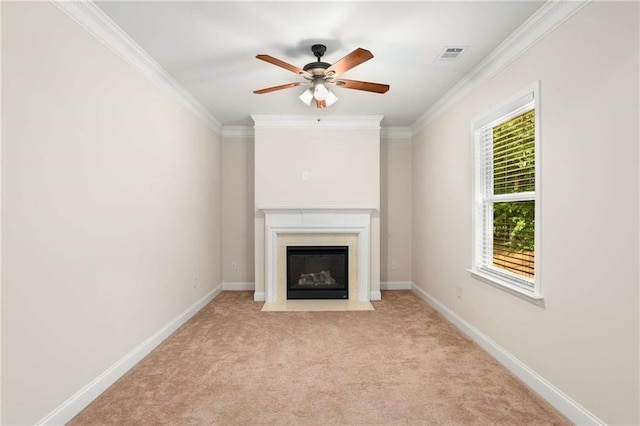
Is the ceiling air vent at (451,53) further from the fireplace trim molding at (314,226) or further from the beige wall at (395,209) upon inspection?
the beige wall at (395,209)

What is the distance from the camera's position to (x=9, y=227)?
1650 millimetres

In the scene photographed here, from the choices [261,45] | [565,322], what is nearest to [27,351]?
[261,45]

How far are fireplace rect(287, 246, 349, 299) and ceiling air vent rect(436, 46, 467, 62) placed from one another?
262 cm

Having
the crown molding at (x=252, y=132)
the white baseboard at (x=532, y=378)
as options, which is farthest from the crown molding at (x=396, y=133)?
the white baseboard at (x=532, y=378)

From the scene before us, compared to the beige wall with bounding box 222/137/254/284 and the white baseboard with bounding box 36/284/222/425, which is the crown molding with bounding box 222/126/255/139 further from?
the white baseboard with bounding box 36/284/222/425

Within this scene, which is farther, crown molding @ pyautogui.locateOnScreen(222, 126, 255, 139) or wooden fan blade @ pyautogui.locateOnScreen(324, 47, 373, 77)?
crown molding @ pyautogui.locateOnScreen(222, 126, 255, 139)

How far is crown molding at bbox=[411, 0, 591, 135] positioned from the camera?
6.77ft

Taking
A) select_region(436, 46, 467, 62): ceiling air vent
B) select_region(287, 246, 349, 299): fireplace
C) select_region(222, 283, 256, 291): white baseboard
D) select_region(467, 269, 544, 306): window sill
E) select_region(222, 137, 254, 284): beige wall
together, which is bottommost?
select_region(222, 283, 256, 291): white baseboard

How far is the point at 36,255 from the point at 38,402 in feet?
2.56

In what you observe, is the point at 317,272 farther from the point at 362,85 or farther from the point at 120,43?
the point at 120,43

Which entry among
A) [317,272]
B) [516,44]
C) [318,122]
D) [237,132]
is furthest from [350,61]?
[237,132]

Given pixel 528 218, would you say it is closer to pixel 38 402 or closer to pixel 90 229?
pixel 90 229

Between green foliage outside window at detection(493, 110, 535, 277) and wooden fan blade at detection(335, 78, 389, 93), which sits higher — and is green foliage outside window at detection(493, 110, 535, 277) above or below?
below

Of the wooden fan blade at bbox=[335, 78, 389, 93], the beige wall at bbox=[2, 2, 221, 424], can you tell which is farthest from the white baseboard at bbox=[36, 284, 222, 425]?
the wooden fan blade at bbox=[335, 78, 389, 93]
